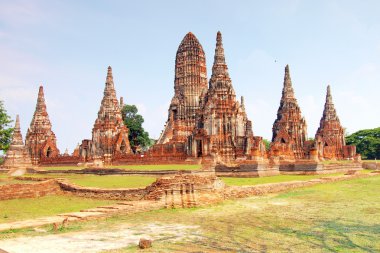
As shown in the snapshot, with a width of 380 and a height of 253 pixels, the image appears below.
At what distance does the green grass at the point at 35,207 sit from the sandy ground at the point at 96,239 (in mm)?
3931

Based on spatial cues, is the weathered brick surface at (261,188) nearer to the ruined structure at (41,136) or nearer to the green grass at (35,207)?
the green grass at (35,207)

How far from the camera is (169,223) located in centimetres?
852

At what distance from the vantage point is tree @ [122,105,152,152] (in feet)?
196

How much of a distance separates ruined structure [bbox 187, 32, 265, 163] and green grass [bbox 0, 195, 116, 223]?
18.8m

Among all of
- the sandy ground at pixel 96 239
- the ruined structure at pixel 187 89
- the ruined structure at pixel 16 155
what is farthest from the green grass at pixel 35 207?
the ruined structure at pixel 187 89

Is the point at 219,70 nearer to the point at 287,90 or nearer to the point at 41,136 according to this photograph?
the point at 287,90

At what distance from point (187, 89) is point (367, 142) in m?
36.4

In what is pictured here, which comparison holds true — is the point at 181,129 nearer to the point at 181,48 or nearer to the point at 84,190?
the point at 181,48

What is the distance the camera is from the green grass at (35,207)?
1095 cm

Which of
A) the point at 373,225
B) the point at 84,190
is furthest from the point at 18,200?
the point at 373,225

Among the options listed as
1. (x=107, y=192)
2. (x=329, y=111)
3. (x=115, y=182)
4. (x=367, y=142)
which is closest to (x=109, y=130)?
(x=115, y=182)

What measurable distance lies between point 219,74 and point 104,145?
15.0 meters

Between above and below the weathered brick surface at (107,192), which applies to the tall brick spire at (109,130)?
above

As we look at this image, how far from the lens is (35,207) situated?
13.0 metres
